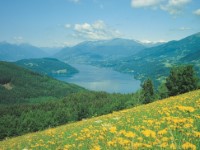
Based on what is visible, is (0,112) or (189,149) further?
(0,112)

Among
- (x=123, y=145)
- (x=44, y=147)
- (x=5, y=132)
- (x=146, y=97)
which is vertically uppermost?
(x=123, y=145)

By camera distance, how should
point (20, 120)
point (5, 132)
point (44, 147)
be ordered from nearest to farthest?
1. point (44, 147)
2. point (5, 132)
3. point (20, 120)

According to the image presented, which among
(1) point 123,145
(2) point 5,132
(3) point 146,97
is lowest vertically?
(2) point 5,132

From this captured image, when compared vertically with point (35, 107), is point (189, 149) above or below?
above

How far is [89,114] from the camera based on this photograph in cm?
12512

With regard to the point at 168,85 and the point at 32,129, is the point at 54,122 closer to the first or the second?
the point at 32,129

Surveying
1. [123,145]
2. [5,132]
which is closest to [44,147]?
[123,145]

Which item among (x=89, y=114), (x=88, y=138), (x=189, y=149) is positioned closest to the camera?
(x=189, y=149)

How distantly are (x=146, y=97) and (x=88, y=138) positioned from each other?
3137 inches

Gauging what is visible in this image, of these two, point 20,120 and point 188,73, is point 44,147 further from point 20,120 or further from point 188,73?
point 20,120

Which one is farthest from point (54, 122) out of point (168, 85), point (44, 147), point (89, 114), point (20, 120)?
point (44, 147)

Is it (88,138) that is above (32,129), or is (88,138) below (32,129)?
above

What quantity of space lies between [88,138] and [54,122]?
330ft

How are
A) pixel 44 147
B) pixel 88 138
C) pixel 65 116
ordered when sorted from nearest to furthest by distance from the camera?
pixel 88 138
pixel 44 147
pixel 65 116
